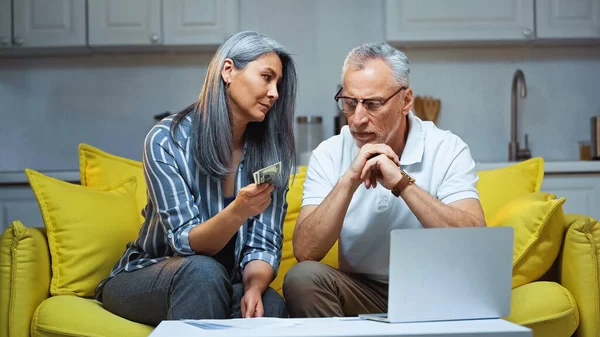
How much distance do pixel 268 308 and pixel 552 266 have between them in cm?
91

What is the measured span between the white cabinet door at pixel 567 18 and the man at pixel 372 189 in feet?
6.98

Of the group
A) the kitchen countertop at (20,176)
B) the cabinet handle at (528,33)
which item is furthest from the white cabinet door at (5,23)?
the cabinet handle at (528,33)

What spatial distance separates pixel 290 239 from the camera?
2764mm

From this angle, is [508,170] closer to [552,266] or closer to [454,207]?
[552,266]

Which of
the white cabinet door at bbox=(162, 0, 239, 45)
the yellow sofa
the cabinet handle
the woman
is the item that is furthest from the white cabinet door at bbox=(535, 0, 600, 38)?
the woman

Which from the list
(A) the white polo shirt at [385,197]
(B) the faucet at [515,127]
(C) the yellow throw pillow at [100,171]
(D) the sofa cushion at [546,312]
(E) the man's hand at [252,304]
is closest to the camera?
(E) the man's hand at [252,304]

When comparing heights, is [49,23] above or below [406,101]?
above

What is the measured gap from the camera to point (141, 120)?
15.3 ft

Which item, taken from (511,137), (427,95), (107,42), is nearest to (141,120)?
(107,42)

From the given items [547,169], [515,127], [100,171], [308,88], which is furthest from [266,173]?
[515,127]

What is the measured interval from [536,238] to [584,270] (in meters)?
0.15

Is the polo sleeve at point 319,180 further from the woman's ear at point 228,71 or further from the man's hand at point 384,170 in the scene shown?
the woman's ear at point 228,71

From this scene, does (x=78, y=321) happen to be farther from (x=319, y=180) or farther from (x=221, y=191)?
(x=319, y=180)

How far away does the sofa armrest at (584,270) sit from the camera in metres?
2.28
